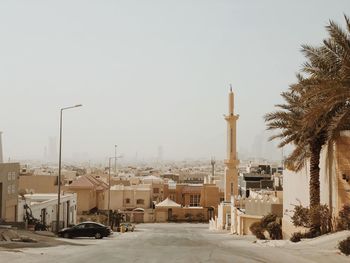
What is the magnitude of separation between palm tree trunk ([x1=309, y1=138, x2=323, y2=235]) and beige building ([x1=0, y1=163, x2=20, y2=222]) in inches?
717

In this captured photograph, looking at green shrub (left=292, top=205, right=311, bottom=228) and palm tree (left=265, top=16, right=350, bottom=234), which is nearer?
palm tree (left=265, top=16, right=350, bottom=234)

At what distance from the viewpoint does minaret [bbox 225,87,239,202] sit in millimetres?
75062

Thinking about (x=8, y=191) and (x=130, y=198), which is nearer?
(x=8, y=191)

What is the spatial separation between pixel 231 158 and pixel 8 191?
46404mm

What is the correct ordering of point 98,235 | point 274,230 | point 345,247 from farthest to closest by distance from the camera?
point 274,230, point 98,235, point 345,247

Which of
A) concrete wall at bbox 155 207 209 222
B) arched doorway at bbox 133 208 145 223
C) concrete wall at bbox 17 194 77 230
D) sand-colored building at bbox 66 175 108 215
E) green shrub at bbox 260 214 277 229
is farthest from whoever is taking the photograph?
concrete wall at bbox 155 207 209 222

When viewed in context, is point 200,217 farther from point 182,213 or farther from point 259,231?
point 259,231

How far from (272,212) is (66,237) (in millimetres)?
15382

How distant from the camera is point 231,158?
7581 centimetres

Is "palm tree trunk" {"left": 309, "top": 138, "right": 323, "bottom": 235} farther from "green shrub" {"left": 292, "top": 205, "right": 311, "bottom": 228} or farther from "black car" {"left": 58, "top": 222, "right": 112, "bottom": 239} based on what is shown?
"black car" {"left": 58, "top": 222, "right": 112, "bottom": 239}

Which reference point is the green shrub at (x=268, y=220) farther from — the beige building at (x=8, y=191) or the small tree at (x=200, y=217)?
the small tree at (x=200, y=217)

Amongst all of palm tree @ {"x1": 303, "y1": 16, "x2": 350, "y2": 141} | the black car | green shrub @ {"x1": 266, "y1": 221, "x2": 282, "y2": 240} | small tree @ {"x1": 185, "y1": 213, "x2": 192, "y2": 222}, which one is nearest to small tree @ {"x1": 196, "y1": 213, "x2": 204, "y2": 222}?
small tree @ {"x1": 185, "y1": 213, "x2": 192, "y2": 222}

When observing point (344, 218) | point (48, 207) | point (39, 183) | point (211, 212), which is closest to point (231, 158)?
point (211, 212)

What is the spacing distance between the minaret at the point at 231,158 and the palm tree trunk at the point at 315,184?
162 feet
